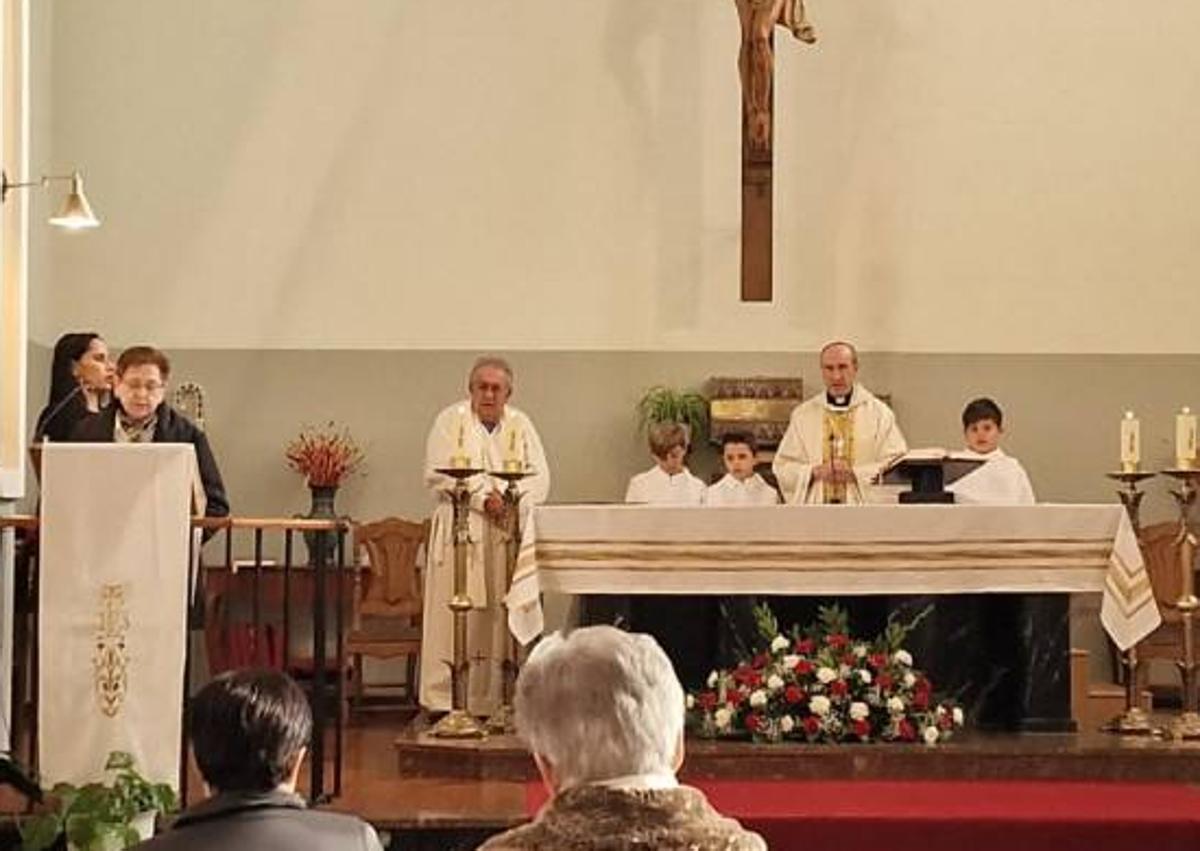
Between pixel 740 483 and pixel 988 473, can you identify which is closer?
pixel 988 473

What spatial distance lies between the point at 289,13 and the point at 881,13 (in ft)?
10.5

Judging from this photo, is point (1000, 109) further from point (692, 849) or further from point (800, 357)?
point (692, 849)

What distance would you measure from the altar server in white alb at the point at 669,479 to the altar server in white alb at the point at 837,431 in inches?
22.0

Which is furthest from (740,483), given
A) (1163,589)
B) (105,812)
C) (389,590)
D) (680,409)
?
(105,812)

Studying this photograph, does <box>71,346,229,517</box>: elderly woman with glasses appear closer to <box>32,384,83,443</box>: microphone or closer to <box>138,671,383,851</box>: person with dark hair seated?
<box>32,384,83,443</box>: microphone

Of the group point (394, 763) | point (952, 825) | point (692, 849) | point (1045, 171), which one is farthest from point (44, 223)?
point (692, 849)

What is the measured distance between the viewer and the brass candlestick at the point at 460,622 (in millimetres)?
7742

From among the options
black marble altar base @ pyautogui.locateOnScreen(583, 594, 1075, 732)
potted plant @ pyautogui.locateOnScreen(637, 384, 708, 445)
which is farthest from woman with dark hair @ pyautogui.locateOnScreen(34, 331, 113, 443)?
potted plant @ pyautogui.locateOnScreen(637, 384, 708, 445)

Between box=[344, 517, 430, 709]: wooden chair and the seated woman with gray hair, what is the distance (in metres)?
7.13

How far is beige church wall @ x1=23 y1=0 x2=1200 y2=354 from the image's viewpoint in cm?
1070

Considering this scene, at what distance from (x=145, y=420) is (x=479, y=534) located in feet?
7.82

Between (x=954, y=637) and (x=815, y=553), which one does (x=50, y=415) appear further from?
(x=954, y=637)

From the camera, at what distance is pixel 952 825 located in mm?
6445

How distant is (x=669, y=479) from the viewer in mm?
9883
